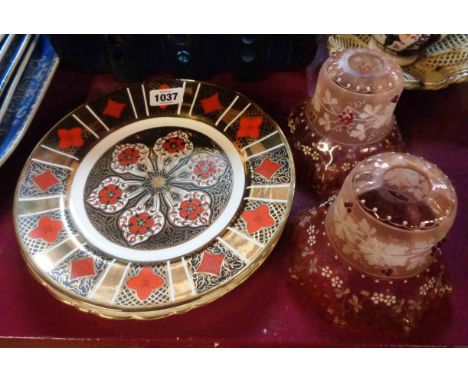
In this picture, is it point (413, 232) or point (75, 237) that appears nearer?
point (413, 232)

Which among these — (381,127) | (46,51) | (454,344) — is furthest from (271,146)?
(46,51)

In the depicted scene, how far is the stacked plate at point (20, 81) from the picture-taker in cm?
101

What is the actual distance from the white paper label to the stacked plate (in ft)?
0.95

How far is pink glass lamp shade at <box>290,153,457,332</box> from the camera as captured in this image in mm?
669

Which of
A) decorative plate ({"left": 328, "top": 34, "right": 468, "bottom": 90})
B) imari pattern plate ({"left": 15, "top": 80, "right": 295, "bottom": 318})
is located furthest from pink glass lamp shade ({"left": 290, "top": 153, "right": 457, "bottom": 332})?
decorative plate ({"left": 328, "top": 34, "right": 468, "bottom": 90})

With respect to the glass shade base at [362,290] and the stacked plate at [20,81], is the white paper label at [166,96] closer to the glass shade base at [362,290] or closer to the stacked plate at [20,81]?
the stacked plate at [20,81]

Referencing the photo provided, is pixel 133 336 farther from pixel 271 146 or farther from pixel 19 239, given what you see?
pixel 271 146

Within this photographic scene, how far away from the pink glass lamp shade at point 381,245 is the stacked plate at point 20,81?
723 mm

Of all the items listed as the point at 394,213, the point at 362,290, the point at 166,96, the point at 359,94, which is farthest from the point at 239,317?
the point at 166,96

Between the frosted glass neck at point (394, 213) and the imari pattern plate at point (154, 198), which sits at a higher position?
the frosted glass neck at point (394, 213)

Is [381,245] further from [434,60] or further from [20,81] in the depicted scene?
[20,81]

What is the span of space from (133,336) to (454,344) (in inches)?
23.9

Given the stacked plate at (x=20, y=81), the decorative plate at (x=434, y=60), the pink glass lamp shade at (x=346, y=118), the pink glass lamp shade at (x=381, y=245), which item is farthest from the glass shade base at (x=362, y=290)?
the stacked plate at (x=20, y=81)

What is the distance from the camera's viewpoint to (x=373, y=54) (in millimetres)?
874
